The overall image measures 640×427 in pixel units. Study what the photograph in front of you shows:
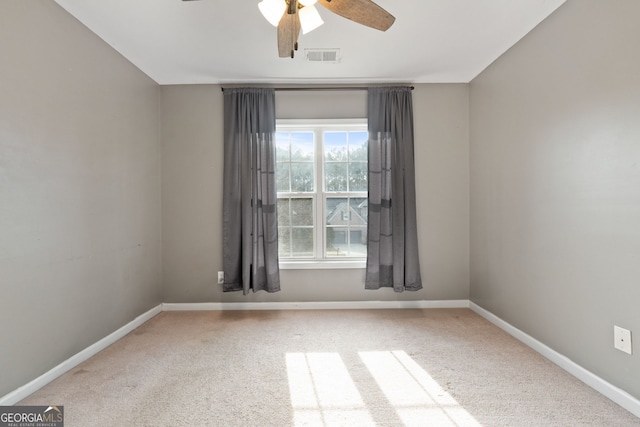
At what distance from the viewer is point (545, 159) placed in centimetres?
221

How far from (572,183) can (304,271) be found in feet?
7.96

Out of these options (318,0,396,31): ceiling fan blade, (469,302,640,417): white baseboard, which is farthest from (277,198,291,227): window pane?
(469,302,640,417): white baseboard

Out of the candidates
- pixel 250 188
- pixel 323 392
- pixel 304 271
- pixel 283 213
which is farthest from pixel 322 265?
pixel 323 392

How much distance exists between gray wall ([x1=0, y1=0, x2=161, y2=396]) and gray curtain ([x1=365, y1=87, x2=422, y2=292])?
2344 millimetres

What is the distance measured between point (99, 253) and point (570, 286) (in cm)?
347

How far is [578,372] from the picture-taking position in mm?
1942

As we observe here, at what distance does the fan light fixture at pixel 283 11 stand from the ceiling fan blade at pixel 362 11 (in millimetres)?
87

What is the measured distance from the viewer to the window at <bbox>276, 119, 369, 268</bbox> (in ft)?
11.0

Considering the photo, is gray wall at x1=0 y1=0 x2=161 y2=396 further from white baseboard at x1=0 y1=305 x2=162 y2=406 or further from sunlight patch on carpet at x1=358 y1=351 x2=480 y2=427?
sunlight patch on carpet at x1=358 y1=351 x2=480 y2=427

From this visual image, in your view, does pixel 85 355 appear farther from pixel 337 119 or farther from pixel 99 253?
pixel 337 119

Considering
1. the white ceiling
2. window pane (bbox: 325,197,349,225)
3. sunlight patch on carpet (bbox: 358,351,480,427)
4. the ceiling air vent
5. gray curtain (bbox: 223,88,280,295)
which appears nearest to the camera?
sunlight patch on carpet (bbox: 358,351,480,427)

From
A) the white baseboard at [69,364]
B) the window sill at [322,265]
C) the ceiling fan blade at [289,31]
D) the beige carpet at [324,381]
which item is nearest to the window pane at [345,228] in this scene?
the window sill at [322,265]

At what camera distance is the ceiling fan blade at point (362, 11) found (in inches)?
58.7

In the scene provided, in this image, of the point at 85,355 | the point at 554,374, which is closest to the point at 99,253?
the point at 85,355
